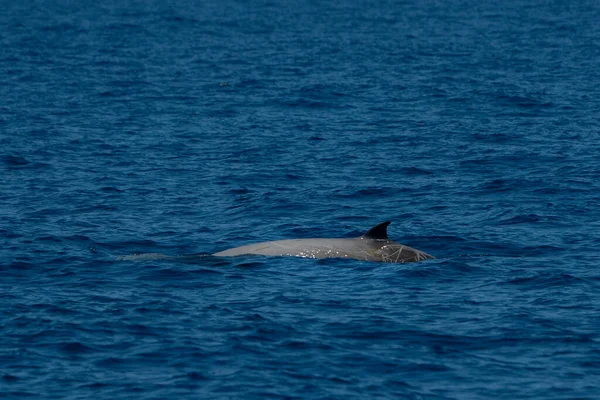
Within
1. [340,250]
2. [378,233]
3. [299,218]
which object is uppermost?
[378,233]

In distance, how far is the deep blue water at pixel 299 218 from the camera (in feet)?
67.9

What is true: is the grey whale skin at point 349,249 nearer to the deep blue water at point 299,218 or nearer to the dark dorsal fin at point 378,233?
the dark dorsal fin at point 378,233

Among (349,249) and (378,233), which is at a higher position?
(378,233)

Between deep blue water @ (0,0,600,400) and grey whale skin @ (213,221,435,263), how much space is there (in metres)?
0.50

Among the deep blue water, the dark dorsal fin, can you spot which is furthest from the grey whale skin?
the deep blue water

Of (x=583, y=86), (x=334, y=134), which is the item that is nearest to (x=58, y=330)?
(x=334, y=134)

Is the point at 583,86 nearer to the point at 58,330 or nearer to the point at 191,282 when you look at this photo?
the point at 191,282

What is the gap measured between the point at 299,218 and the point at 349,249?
4.64 metres

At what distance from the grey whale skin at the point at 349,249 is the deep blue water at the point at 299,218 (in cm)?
50

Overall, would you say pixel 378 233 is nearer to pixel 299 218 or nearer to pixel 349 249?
pixel 349 249

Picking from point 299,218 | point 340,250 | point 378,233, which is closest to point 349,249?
point 340,250

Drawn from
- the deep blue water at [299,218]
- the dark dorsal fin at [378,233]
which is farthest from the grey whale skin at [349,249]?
the deep blue water at [299,218]

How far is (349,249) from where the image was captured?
91.0 feet

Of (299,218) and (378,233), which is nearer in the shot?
(378,233)
